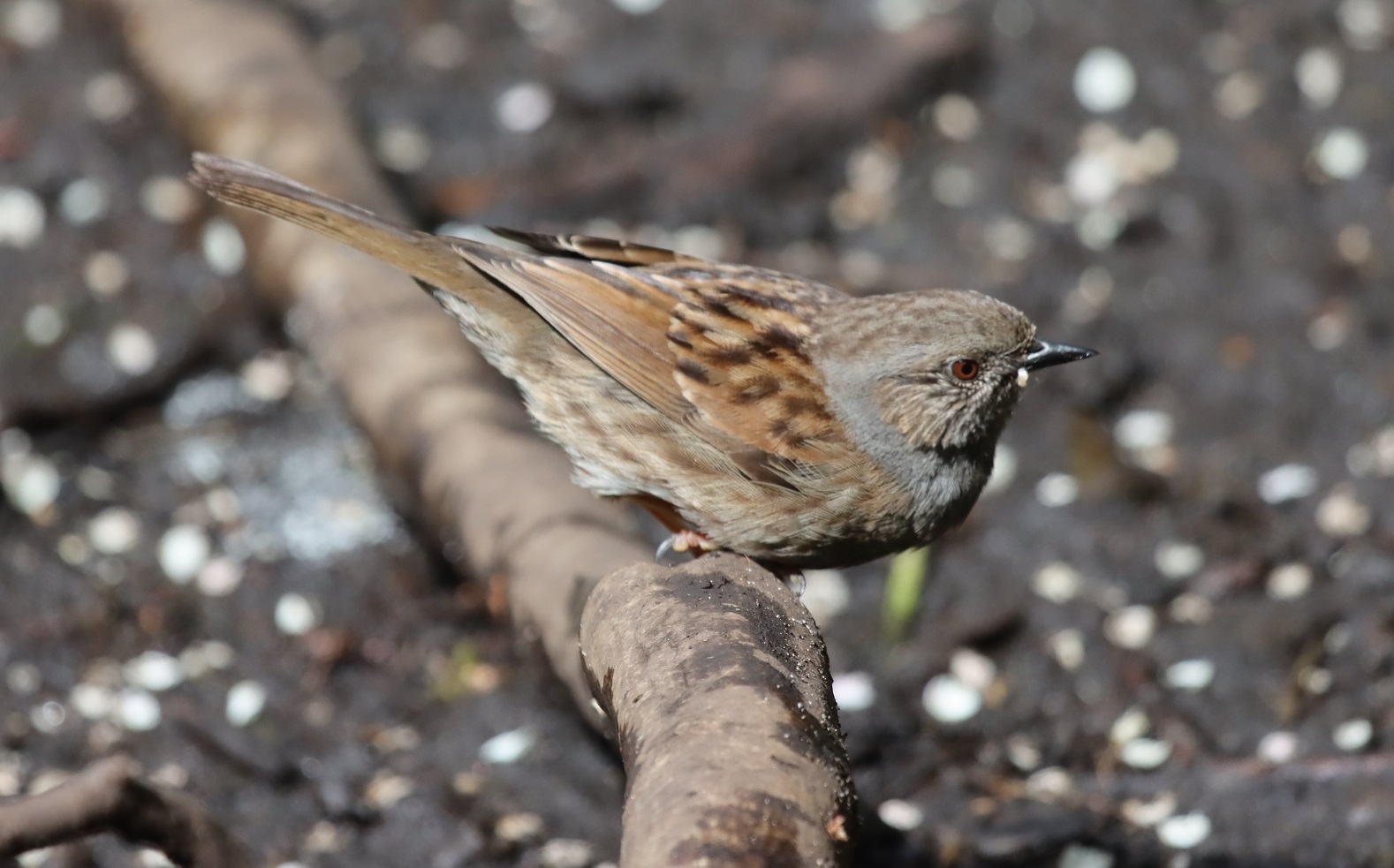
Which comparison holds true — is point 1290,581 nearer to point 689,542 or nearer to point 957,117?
point 689,542

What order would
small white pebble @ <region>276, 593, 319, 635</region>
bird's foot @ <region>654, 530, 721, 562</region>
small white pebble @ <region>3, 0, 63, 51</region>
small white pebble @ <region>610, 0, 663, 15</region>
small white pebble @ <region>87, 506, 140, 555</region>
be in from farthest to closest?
small white pebble @ <region>610, 0, 663, 15</region>
small white pebble @ <region>3, 0, 63, 51</region>
small white pebble @ <region>87, 506, 140, 555</region>
small white pebble @ <region>276, 593, 319, 635</region>
bird's foot @ <region>654, 530, 721, 562</region>

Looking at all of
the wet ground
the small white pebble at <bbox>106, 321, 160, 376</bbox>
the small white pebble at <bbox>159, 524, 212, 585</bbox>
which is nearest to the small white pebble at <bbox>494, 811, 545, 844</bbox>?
the wet ground

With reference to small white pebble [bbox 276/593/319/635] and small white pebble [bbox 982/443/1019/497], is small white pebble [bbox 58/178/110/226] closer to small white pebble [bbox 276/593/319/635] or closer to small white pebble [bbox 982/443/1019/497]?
small white pebble [bbox 276/593/319/635]

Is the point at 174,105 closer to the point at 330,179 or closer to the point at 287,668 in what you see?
the point at 330,179

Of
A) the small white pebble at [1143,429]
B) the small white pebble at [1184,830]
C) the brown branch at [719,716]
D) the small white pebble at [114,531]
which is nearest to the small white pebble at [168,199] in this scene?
the small white pebble at [114,531]

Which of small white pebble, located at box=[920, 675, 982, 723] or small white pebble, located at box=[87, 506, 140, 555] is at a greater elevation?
small white pebble, located at box=[87, 506, 140, 555]
